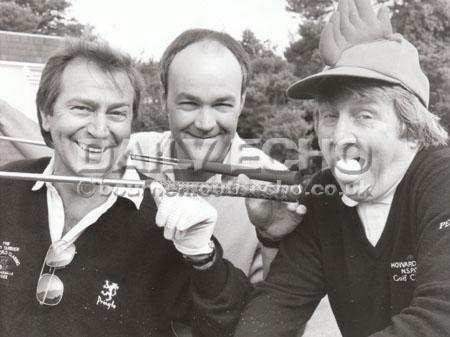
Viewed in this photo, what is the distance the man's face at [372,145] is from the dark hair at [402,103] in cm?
2

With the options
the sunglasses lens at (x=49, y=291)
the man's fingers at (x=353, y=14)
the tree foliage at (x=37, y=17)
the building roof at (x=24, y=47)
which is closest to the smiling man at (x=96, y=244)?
the sunglasses lens at (x=49, y=291)

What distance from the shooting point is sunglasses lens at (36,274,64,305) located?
2.48 meters

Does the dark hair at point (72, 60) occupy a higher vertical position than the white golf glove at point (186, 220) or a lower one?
higher

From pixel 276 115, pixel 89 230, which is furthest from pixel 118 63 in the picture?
pixel 276 115

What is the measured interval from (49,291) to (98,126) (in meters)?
0.72

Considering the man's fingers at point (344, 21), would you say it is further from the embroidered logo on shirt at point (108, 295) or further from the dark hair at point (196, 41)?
the embroidered logo on shirt at point (108, 295)

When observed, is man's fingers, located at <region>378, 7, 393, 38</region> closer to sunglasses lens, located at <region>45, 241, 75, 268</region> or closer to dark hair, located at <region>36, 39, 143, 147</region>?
dark hair, located at <region>36, 39, 143, 147</region>

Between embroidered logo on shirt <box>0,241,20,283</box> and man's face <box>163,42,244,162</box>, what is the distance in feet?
3.15

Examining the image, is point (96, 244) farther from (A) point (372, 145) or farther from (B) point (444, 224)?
(B) point (444, 224)

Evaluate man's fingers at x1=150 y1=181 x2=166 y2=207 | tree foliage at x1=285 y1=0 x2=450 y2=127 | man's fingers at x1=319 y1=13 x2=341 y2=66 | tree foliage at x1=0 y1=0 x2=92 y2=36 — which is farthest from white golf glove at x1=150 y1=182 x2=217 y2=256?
tree foliage at x1=0 y1=0 x2=92 y2=36

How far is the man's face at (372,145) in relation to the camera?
7.39ft

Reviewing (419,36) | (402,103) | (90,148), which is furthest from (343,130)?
(419,36)

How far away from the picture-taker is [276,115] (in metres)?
18.5

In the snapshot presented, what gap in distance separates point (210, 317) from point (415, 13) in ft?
65.0
